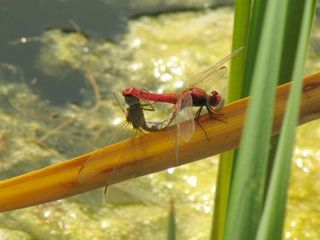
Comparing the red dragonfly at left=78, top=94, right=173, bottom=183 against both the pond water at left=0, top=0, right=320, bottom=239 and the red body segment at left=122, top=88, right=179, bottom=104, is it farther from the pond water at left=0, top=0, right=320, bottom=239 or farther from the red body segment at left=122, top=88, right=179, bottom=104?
the pond water at left=0, top=0, right=320, bottom=239

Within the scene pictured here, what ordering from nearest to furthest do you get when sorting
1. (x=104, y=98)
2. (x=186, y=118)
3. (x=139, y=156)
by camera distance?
(x=139, y=156) < (x=186, y=118) < (x=104, y=98)

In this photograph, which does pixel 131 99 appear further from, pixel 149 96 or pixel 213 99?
pixel 213 99

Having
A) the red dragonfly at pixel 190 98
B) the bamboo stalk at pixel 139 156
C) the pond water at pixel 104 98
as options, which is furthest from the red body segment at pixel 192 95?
the pond water at pixel 104 98

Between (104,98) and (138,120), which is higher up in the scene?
(104,98)

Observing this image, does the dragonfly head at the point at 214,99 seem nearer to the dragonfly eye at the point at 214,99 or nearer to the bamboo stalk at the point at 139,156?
the dragonfly eye at the point at 214,99

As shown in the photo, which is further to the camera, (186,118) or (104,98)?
(104,98)

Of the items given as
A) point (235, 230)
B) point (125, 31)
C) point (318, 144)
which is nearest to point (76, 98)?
point (125, 31)

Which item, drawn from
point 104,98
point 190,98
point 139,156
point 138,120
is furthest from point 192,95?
point 104,98
